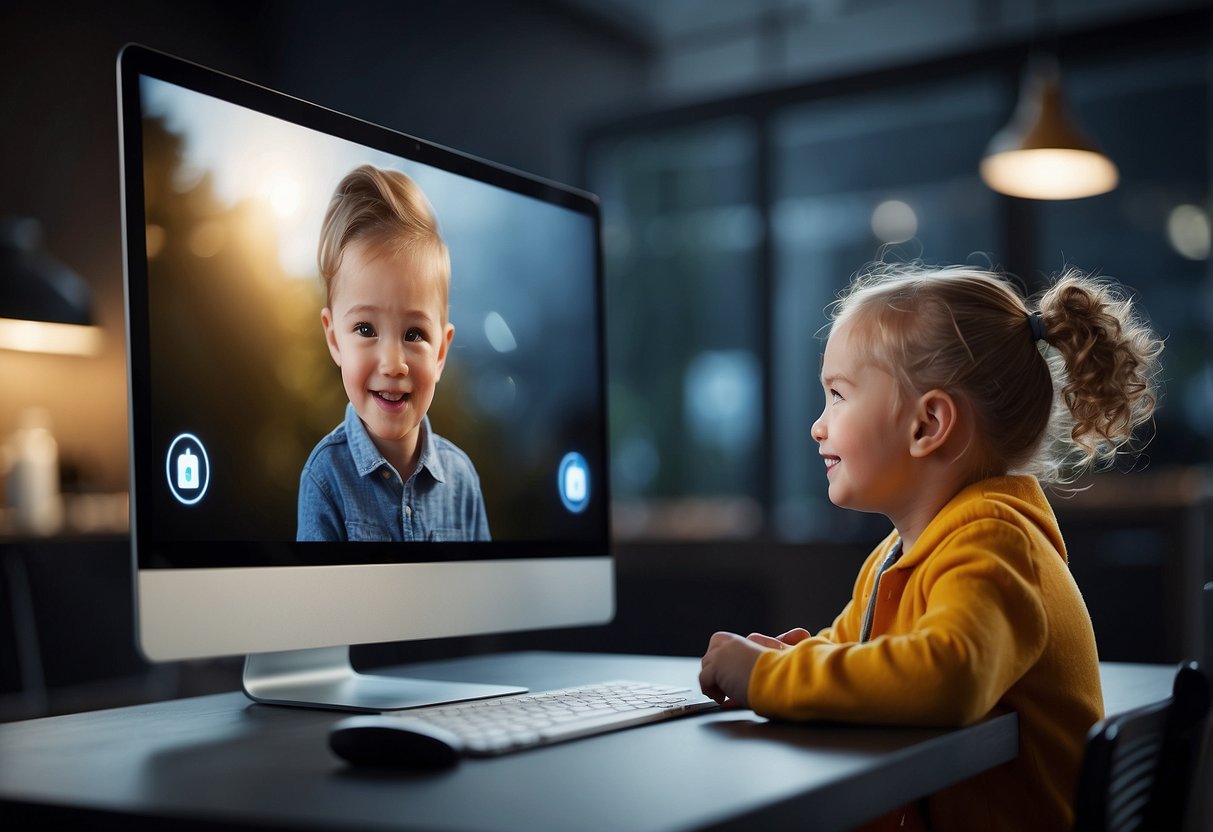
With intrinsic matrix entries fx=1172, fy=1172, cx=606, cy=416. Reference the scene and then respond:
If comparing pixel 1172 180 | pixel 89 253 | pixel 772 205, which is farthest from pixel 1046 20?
pixel 89 253

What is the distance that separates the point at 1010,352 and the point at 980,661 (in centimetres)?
38

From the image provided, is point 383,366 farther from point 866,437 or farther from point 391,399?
point 866,437

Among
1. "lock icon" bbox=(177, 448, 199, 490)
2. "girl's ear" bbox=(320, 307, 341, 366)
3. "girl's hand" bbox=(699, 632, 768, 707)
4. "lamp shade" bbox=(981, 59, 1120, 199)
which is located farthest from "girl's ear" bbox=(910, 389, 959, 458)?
"lamp shade" bbox=(981, 59, 1120, 199)

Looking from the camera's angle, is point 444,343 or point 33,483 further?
point 33,483

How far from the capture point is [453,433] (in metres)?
1.24

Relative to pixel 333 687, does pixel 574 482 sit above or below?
above

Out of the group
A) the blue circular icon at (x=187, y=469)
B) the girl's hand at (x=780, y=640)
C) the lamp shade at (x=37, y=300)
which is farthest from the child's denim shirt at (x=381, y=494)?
the lamp shade at (x=37, y=300)

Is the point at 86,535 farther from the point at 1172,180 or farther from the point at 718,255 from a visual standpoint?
the point at 1172,180

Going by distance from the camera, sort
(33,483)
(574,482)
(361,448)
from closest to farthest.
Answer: (361,448) → (574,482) → (33,483)

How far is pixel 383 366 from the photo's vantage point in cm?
114

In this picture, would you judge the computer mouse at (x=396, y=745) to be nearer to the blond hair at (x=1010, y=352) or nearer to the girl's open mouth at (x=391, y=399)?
the girl's open mouth at (x=391, y=399)

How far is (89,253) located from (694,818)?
4055 mm

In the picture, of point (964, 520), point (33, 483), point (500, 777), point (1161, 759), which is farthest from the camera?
point (33, 483)

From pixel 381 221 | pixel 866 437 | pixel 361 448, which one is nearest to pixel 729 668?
pixel 866 437
